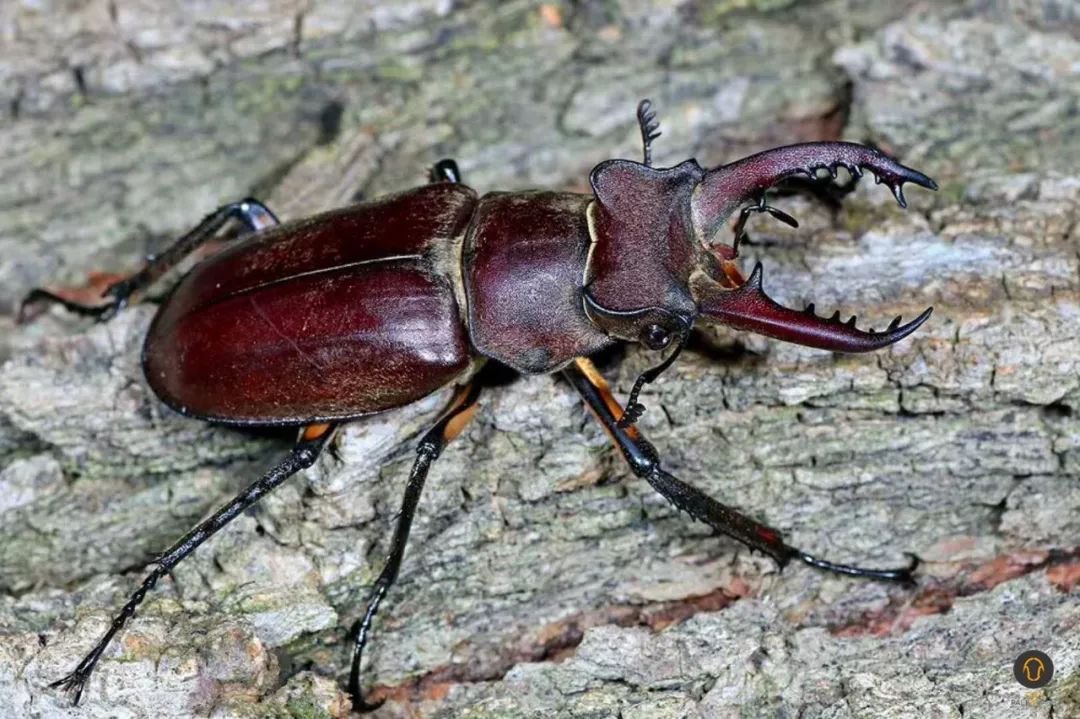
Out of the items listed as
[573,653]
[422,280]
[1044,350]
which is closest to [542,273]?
[422,280]

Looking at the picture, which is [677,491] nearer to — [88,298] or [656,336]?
[656,336]

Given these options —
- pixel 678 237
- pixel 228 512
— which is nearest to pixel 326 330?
pixel 228 512

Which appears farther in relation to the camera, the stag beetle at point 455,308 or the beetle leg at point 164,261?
the beetle leg at point 164,261

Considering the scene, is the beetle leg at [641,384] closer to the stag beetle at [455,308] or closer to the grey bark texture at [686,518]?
the stag beetle at [455,308]

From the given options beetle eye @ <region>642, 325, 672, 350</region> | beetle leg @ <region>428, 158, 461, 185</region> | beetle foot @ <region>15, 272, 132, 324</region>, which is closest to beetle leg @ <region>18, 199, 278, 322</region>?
beetle foot @ <region>15, 272, 132, 324</region>

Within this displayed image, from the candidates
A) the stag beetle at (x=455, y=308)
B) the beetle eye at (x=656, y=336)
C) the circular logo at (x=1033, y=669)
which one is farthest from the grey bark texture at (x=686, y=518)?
the beetle eye at (x=656, y=336)

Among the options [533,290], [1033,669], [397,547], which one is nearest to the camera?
[1033,669]

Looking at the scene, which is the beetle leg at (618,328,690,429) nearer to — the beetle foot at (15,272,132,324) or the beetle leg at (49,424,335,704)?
the beetle leg at (49,424,335,704)
